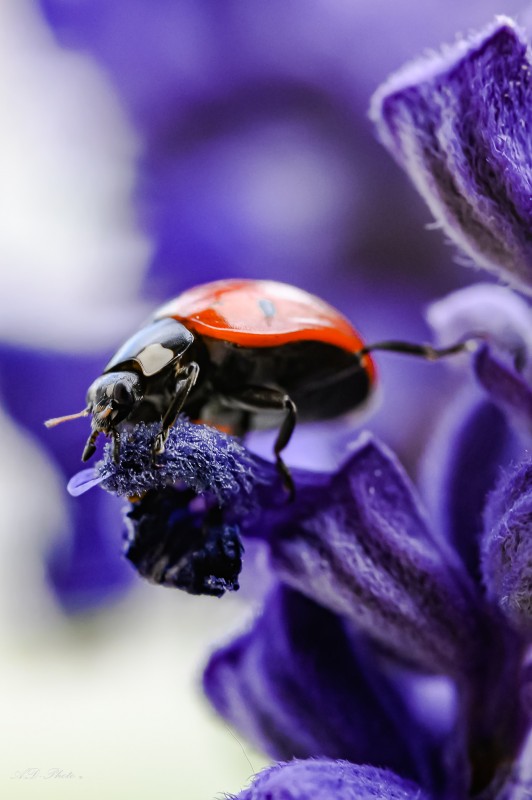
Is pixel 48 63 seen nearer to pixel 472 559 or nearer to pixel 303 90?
pixel 303 90

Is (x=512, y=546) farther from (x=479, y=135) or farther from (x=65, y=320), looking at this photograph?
(x=65, y=320)

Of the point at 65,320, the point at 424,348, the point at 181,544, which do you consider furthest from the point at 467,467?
the point at 65,320

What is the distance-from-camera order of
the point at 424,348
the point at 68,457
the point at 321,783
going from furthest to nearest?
the point at 68,457 < the point at 424,348 < the point at 321,783

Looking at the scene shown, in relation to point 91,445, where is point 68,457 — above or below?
below

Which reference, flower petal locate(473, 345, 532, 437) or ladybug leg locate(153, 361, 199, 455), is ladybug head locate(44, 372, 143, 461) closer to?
ladybug leg locate(153, 361, 199, 455)

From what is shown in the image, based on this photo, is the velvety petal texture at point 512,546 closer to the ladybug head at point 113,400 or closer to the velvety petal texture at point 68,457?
the ladybug head at point 113,400

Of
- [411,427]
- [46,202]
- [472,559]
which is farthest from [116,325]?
[472,559]

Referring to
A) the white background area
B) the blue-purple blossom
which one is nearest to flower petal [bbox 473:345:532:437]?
the blue-purple blossom
